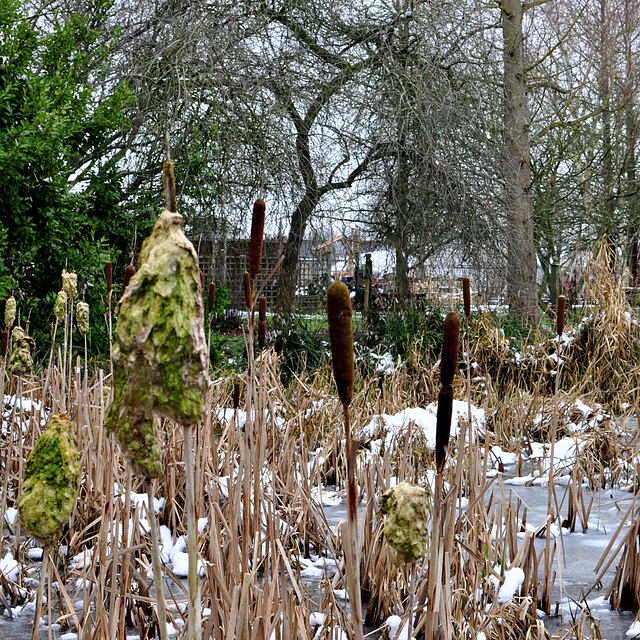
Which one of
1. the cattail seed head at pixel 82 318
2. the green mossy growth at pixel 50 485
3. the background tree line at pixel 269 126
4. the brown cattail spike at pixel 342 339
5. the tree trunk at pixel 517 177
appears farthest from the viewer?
the tree trunk at pixel 517 177

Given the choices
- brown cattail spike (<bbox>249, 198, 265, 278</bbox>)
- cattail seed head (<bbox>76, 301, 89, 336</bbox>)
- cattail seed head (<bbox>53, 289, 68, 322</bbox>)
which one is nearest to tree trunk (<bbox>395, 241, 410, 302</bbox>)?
cattail seed head (<bbox>76, 301, 89, 336</bbox>)

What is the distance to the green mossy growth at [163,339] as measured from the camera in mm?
631

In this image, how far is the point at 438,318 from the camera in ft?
25.7

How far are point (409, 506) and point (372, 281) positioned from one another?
755 centimetres

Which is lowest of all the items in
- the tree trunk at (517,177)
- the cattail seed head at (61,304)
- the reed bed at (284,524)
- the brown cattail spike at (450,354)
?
the reed bed at (284,524)

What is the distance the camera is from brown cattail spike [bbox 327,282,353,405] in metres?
0.73

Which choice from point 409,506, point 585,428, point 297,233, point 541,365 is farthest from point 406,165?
point 409,506

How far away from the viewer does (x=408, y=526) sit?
44.5 inches

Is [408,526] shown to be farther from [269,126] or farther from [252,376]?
[269,126]

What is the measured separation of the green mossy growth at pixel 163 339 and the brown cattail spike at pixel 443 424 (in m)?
0.43

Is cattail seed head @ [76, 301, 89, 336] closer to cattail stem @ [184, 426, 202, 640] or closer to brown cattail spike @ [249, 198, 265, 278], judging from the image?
brown cattail spike @ [249, 198, 265, 278]

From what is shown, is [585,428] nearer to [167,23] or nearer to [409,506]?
[409,506]

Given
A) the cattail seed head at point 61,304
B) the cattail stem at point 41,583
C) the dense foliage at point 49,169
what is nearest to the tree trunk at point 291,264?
the dense foliage at point 49,169

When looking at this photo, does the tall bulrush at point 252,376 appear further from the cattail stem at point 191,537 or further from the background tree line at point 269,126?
the background tree line at point 269,126
